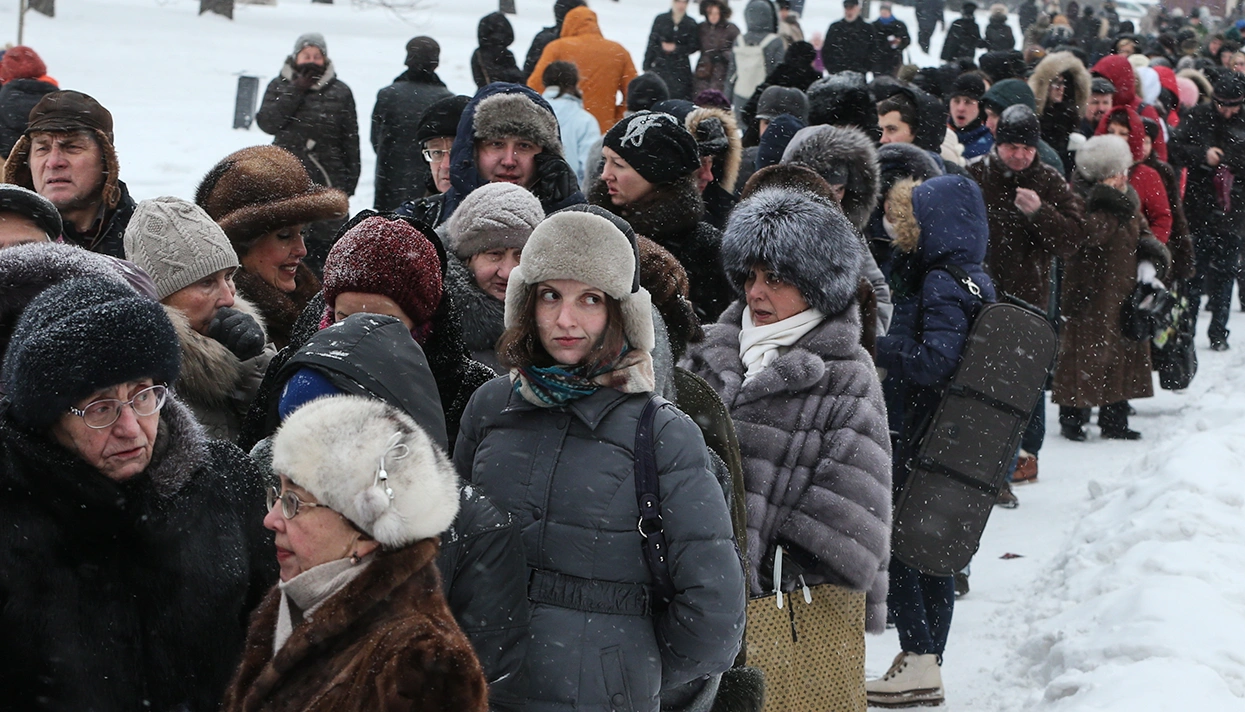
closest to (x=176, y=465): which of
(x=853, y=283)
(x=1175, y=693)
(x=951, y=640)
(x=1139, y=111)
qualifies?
(x=853, y=283)

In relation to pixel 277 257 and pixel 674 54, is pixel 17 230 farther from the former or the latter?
pixel 674 54

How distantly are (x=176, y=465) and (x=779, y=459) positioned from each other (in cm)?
202

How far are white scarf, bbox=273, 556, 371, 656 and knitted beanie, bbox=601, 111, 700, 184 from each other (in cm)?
292

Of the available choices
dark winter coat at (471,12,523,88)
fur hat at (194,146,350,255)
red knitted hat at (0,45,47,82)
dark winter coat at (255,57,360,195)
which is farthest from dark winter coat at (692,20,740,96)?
fur hat at (194,146,350,255)

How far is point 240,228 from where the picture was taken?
4527 mm

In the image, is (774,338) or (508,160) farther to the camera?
(508,160)

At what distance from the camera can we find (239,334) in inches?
151

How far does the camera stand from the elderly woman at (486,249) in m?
4.17

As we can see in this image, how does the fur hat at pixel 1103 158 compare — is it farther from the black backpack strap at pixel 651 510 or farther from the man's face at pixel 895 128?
the black backpack strap at pixel 651 510

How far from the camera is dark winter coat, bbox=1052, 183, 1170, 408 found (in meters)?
9.09

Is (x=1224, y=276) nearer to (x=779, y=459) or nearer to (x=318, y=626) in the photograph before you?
(x=779, y=459)

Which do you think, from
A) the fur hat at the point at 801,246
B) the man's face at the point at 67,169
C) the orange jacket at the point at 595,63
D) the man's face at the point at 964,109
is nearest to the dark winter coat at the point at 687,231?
the fur hat at the point at 801,246

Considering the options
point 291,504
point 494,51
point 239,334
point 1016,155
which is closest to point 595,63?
point 494,51

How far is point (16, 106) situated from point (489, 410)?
5638 millimetres
